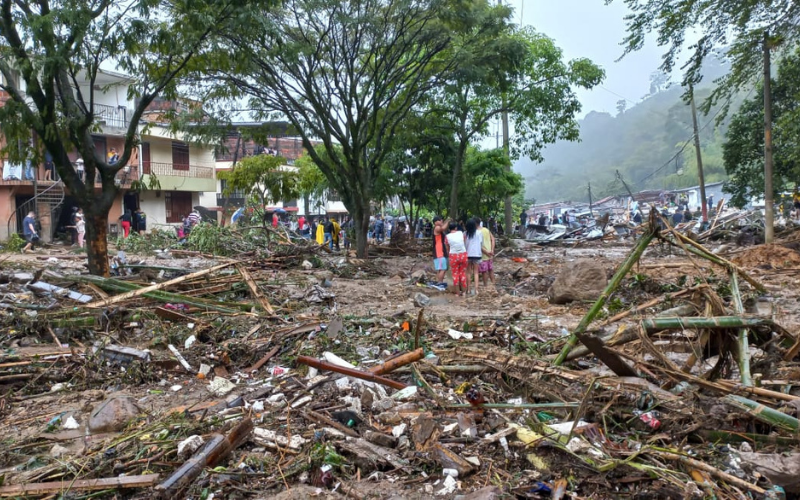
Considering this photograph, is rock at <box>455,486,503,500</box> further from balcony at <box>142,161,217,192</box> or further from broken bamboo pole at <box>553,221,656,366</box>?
balcony at <box>142,161,217,192</box>

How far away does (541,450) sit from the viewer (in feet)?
10.7

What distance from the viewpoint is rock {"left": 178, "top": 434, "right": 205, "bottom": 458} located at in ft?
11.3

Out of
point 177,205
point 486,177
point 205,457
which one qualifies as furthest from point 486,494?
point 177,205

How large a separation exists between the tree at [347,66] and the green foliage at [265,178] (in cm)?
310

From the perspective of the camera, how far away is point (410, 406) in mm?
4059

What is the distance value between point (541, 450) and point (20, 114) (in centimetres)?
827

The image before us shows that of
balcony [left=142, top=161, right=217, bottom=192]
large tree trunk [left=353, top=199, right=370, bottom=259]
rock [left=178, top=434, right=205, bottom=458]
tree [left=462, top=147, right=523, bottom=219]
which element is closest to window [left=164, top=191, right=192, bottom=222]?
balcony [left=142, top=161, right=217, bottom=192]

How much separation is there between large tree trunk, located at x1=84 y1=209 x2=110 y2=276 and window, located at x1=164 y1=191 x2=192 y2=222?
23.5 metres

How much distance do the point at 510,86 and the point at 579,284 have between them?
10398 mm

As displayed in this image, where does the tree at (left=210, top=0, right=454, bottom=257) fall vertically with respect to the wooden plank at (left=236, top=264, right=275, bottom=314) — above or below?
above

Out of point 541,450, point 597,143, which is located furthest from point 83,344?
point 597,143

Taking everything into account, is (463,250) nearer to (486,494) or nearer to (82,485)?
(486,494)

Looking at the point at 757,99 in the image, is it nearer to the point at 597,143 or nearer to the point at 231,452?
the point at 231,452

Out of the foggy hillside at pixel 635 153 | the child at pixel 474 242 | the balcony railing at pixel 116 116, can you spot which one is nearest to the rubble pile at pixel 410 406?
the child at pixel 474 242
